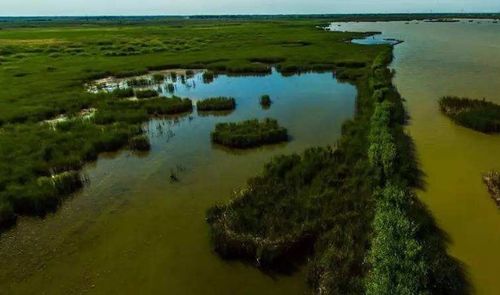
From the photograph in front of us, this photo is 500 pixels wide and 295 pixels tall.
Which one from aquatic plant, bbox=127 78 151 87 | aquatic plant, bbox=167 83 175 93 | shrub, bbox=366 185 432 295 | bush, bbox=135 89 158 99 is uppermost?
shrub, bbox=366 185 432 295

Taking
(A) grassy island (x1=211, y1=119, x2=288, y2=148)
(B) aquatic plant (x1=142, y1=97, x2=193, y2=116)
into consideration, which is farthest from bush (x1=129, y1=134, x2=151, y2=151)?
(B) aquatic plant (x1=142, y1=97, x2=193, y2=116)

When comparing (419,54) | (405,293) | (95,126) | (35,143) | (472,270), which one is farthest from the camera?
(419,54)

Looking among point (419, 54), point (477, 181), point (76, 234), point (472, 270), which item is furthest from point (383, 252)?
point (419, 54)

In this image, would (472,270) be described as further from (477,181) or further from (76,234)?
(76,234)

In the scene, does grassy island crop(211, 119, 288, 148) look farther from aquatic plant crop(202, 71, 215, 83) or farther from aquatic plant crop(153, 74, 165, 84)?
aquatic plant crop(153, 74, 165, 84)

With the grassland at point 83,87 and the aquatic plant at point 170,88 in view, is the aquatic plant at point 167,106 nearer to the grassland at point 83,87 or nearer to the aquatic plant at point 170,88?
the grassland at point 83,87

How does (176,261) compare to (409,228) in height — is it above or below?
below

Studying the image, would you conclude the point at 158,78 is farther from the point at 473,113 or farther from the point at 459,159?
the point at 459,159

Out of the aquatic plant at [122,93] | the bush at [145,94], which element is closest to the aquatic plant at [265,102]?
the bush at [145,94]
